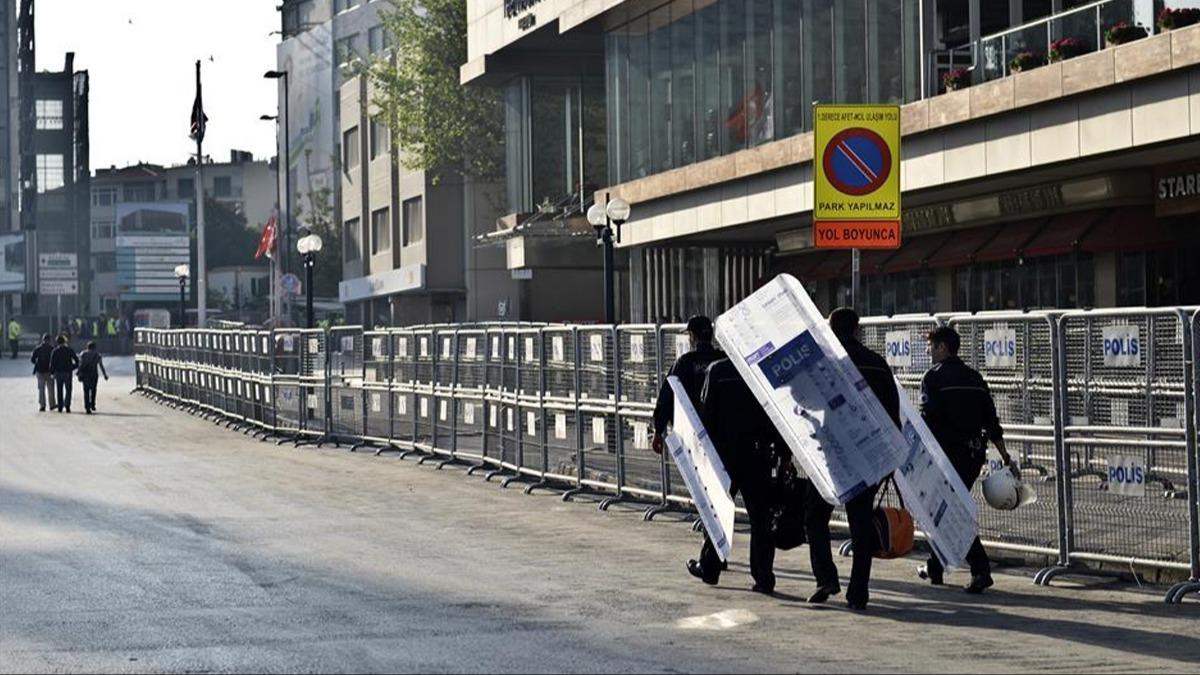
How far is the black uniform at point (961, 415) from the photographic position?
13297 mm

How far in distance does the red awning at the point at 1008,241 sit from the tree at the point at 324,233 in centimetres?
7011

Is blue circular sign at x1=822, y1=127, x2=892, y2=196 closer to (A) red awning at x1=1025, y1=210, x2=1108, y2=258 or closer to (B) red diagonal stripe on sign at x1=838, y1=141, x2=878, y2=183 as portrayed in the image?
(B) red diagonal stripe on sign at x1=838, y1=141, x2=878, y2=183

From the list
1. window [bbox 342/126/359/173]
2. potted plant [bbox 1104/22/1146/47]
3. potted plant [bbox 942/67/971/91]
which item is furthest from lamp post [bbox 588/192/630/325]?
window [bbox 342/126/359/173]

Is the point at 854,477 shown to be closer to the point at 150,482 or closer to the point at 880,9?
the point at 150,482

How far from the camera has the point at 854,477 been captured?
12352 mm

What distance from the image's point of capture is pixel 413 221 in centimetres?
8175

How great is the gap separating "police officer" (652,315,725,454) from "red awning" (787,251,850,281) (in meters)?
26.5

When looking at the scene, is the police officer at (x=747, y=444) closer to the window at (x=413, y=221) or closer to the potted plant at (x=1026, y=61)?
the potted plant at (x=1026, y=61)

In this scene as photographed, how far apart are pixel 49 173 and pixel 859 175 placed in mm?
124813

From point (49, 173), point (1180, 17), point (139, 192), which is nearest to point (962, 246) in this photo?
point (1180, 17)

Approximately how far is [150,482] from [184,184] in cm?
13874

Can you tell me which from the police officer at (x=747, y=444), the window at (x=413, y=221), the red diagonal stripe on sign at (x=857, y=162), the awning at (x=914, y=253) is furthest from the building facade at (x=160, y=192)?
the police officer at (x=747, y=444)

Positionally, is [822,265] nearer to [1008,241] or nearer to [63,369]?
[1008,241]

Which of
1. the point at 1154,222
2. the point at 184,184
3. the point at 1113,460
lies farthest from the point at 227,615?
the point at 184,184
